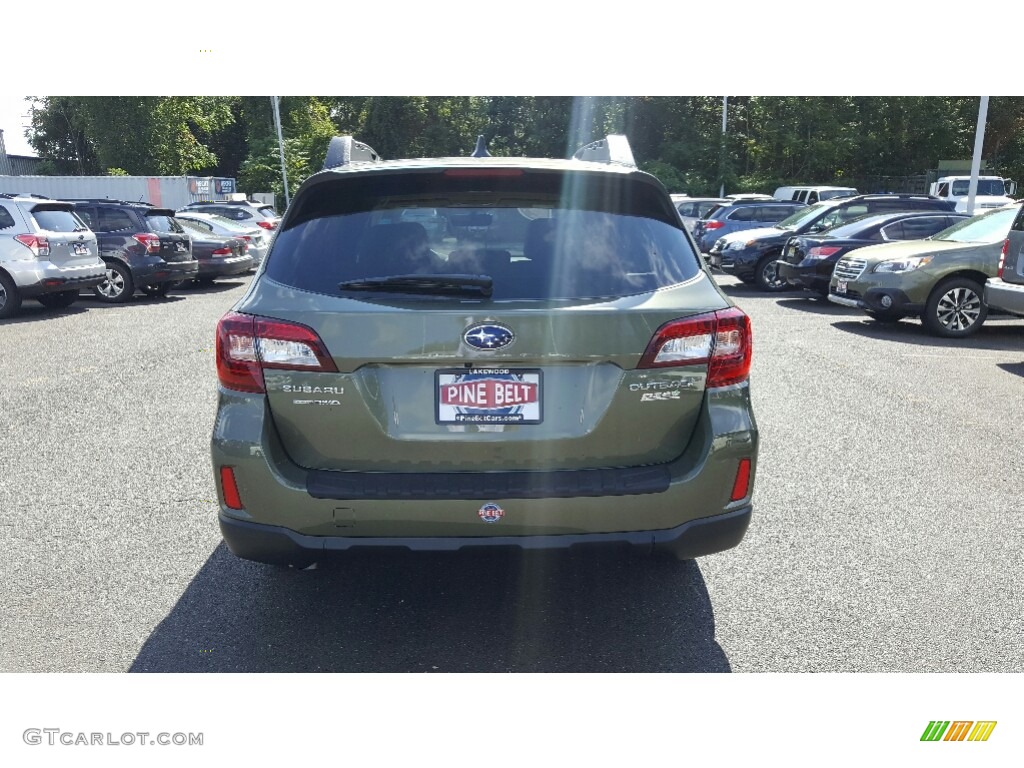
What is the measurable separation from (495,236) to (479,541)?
3.60 feet

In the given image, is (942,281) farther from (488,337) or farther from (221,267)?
(221,267)

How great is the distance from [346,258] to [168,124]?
169ft

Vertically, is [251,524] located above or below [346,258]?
below

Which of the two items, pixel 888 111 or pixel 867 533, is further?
pixel 888 111

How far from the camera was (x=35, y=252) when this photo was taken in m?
12.9

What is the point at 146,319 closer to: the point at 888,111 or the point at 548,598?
the point at 548,598

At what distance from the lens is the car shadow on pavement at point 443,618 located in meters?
3.20

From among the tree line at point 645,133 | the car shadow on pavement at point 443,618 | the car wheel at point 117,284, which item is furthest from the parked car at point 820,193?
the car shadow on pavement at point 443,618

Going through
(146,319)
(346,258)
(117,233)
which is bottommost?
(146,319)

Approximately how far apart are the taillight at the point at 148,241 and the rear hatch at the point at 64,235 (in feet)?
4.44

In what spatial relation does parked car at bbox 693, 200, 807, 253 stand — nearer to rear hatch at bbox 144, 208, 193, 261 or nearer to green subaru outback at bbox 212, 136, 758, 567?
rear hatch at bbox 144, 208, 193, 261

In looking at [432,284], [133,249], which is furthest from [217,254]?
[432,284]
